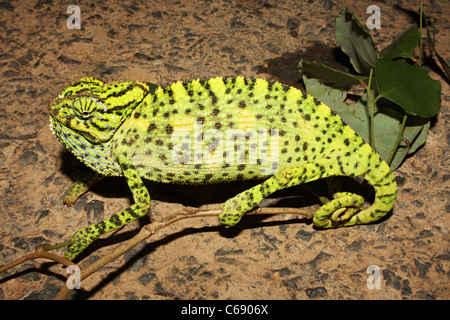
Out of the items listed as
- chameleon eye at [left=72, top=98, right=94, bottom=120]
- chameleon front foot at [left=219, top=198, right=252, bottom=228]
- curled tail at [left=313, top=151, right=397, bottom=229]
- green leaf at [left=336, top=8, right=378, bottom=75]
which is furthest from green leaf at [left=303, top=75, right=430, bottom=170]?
chameleon eye at [left=72, top=98, right=94, bottom=120]

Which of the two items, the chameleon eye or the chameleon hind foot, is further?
the chameleon hind foot

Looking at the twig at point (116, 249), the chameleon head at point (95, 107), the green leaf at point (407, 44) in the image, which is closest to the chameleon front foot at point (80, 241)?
the twig at point (116, 249)

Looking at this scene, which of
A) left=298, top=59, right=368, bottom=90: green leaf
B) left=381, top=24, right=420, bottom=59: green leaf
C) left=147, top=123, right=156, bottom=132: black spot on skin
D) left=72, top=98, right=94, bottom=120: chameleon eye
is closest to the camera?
left=72, top=98, right=94, bottom=120: chameleon eye

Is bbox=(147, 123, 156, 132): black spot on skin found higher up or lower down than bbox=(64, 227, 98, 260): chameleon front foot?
higher up

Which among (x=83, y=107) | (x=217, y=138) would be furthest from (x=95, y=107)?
(x=217, y=138)

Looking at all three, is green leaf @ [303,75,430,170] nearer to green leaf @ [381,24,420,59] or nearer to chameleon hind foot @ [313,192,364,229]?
green leaf @ [381,24,420,59]

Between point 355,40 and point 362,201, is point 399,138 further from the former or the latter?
point 355,40

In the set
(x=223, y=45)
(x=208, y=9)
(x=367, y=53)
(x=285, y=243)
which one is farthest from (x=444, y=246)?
(x=208, y=9)

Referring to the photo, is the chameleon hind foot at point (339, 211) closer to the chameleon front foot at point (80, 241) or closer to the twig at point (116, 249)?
the twig at point (116, 249)
